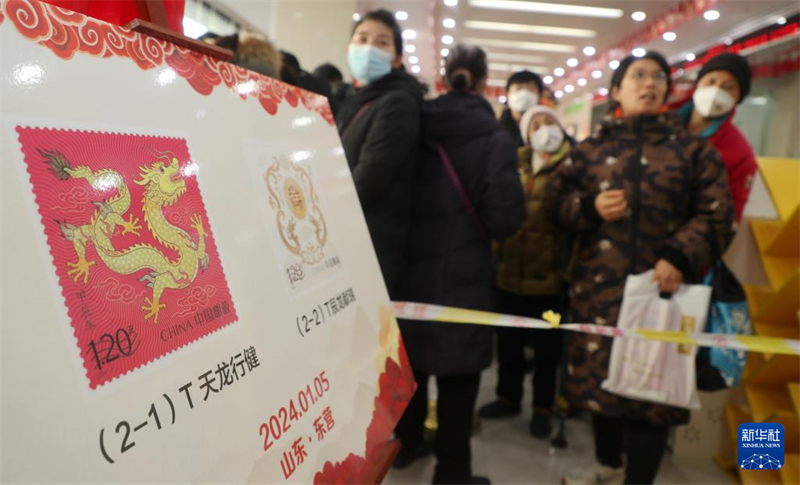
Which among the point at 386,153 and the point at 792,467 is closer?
the point at 792,467

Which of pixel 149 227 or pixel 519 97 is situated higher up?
pixel 519 97

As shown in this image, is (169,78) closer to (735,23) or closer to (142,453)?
(142,453)

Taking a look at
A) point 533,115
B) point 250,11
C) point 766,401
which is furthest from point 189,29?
point 250,11

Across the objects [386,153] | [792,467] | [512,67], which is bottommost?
[792,467]

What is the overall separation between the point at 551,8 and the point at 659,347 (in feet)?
15.5

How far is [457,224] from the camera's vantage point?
4.60 ft

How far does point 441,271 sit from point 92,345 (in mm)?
1106

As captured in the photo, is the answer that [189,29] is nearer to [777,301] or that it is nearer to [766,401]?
[777,301]

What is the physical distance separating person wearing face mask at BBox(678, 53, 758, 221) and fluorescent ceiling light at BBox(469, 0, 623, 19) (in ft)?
12.1

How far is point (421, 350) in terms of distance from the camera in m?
1.45

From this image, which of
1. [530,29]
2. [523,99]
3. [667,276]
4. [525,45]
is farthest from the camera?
[525,45]

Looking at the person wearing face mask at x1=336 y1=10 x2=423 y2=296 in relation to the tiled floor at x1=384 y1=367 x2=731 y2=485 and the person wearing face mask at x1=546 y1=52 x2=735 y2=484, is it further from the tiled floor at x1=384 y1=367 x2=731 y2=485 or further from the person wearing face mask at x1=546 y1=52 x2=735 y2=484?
the tiled floor at x1=384 y1=367 x2=731 y2=485

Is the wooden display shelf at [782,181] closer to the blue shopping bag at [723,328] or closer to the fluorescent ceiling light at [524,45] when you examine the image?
the blue shopping bag at [723,328]

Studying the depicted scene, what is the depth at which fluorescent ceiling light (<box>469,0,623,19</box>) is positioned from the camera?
4914mm
